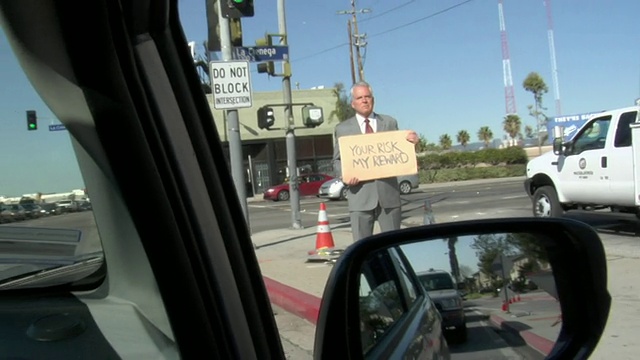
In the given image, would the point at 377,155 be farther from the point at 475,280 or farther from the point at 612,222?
the point at 612,222

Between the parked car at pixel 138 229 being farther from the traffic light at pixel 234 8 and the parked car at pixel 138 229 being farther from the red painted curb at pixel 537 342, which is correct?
the traffic light at pixel 234 8

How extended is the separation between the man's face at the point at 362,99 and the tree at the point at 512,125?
65.1 m

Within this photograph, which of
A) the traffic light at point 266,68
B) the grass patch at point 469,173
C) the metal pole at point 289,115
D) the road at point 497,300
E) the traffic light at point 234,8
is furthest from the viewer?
the grass patch at point 469,173

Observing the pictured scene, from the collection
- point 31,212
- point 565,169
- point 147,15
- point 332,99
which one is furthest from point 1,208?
point 332,99

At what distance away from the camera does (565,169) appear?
482 inches

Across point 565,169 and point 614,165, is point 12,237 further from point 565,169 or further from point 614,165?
point 565,169

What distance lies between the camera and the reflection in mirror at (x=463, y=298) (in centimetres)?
180

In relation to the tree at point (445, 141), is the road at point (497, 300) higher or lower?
lower

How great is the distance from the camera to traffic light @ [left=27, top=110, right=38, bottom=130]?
149cm

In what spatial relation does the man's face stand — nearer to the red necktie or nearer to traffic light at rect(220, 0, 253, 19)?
the red necktie

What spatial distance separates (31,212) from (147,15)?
0.58 meters

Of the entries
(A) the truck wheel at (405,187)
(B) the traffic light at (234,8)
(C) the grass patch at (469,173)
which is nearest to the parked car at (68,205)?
(B) the traffic light at (234,8)

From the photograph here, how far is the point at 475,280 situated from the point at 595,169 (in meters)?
10.7

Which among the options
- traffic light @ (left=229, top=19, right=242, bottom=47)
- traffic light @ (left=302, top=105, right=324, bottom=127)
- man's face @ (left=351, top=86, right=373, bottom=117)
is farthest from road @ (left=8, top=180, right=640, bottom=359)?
traffic light @ (left=229, top=19, right=242, bottom=47)
